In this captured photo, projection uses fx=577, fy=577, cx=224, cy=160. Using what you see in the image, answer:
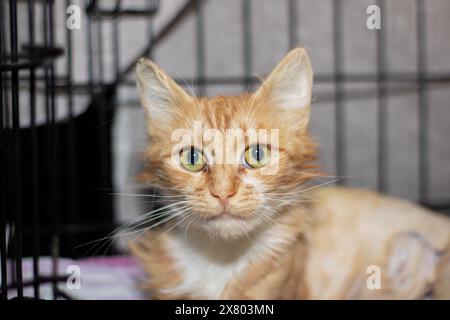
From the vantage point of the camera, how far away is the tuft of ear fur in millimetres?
750

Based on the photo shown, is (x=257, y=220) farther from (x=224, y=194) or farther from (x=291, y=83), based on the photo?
(x=291, y=83)

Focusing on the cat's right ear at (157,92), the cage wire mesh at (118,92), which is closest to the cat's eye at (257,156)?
the cat's right ear at (157,92)

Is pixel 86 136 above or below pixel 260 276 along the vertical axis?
above

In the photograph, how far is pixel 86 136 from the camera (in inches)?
57.9

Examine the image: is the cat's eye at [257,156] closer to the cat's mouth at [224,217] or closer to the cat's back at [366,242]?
the cat's mouth at [224,217]

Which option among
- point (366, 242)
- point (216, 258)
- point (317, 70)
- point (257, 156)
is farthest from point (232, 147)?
point (317, 70)

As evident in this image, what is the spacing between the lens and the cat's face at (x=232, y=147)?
0.74 metres

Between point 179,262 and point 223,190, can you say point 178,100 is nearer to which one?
point 223,190

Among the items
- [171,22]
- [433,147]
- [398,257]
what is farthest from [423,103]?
[171,22]

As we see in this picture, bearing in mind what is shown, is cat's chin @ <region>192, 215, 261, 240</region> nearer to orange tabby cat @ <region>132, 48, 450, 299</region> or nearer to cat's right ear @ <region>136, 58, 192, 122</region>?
orange tabby cat @ <region>132, 48, 450, 299</region>

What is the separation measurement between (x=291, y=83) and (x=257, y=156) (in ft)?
0.36

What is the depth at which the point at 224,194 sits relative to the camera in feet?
2.39
